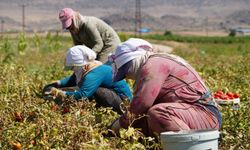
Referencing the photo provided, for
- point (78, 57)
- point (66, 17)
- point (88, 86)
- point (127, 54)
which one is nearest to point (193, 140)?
point (127, 54)

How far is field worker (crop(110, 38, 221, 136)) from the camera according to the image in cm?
521

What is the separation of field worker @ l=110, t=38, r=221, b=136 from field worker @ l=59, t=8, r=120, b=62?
2684 mm

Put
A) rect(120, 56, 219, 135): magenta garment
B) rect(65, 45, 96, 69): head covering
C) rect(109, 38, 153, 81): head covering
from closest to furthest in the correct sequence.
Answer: rect(120, 56, 219, 135): magenta garment < rect(109, 38, 153, 81): head covering < rect(65, 45, 96, 69): head covering

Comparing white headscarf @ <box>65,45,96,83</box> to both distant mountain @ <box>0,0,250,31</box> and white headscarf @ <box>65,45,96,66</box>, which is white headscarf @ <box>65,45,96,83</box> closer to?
white headscarf @ <box>65,45,96,66</box>

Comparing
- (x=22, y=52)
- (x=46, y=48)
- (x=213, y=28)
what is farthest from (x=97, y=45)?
(x=213, y=28)

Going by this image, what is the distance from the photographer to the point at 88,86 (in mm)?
6766

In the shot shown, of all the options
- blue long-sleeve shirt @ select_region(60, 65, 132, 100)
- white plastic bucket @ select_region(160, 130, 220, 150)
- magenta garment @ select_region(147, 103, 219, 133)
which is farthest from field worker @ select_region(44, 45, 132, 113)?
white plastic bucket @ select_region(160, 130, 220, 150)

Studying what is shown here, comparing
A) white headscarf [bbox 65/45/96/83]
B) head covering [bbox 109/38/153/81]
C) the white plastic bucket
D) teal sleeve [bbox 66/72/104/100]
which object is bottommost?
teal sleeve [bbox 66/72/104/100]

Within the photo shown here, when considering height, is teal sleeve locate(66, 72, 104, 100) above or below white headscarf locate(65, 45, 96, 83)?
below

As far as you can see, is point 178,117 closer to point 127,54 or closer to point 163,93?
point 163,93

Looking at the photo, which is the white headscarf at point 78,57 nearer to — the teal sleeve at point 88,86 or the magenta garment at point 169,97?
the teal sleeve at point 88,86

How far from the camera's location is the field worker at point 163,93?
5207 mm

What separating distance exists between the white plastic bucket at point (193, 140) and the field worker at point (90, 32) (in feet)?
12.4

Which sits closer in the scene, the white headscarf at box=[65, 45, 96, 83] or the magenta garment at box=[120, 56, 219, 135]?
the magenta garment at box=[120, 56, 219, 135]
